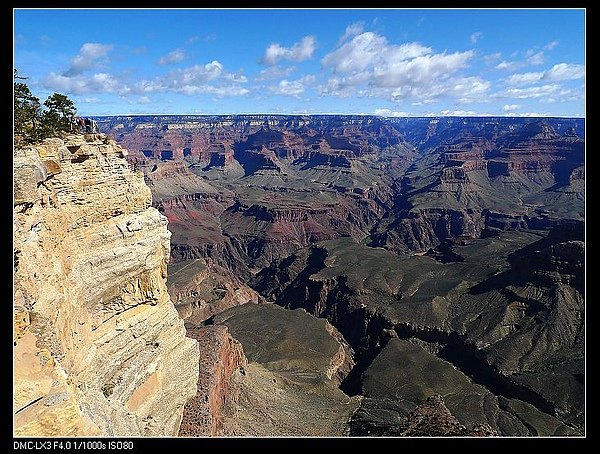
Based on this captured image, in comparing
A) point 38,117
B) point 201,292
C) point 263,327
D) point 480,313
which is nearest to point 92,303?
point 38,117

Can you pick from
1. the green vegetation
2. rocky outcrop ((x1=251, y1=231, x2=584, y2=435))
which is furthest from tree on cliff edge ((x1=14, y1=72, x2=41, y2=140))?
rocky outcrop ((x1=251, y1=231, x2=584, y2=435))

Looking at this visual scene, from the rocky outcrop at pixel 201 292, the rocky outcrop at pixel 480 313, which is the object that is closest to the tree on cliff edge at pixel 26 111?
the rocky outcrop at pixel 480 313

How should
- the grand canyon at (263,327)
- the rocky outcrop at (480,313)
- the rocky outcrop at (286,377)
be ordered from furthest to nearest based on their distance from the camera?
the rocky outcrop at (480,313)
the rocky outcrop at (286,377)
the grand canyon at (263,327)

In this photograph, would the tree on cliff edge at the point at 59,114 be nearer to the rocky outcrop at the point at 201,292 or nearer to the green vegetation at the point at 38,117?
the green vegetation at the point at 38,117

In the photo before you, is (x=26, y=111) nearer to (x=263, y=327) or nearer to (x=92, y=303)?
(x=92, y=303)

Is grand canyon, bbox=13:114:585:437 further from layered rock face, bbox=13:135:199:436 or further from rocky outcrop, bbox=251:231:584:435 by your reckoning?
rocky outcrop, bbox=251:231:584:435
